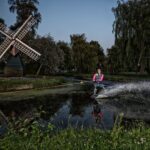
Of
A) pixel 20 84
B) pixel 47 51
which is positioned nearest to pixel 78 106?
pixel 20 84

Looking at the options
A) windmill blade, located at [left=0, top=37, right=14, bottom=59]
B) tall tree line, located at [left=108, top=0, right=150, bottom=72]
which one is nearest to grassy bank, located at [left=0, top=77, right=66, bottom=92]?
windmill blade, located at [left=0, top=37, right=14, bottom=59]

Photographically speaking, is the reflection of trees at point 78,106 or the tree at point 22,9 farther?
the tree at point 22,9

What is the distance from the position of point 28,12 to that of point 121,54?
2810cm

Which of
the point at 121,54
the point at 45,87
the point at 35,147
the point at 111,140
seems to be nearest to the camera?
the point at 35,147

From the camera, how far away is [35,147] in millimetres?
6270

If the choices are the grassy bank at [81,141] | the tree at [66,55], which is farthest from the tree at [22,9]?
the grassy bank at [81,141]

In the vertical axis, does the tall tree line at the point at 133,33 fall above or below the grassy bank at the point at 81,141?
above

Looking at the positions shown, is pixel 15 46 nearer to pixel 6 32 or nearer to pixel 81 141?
pixel 6 32

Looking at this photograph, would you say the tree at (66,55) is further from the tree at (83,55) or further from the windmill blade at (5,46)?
the windmill blade at (5,46)

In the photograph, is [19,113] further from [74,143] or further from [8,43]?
[8,43]

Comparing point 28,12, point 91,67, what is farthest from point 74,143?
A: point 91,67

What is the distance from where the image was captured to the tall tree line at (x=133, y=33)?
49.6 m

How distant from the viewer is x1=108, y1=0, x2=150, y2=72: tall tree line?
49.6 metres

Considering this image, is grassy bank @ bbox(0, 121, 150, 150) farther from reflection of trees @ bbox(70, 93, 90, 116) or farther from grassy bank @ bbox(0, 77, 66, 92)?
grassy bank @ bbox(0, 77, 66, 92)
